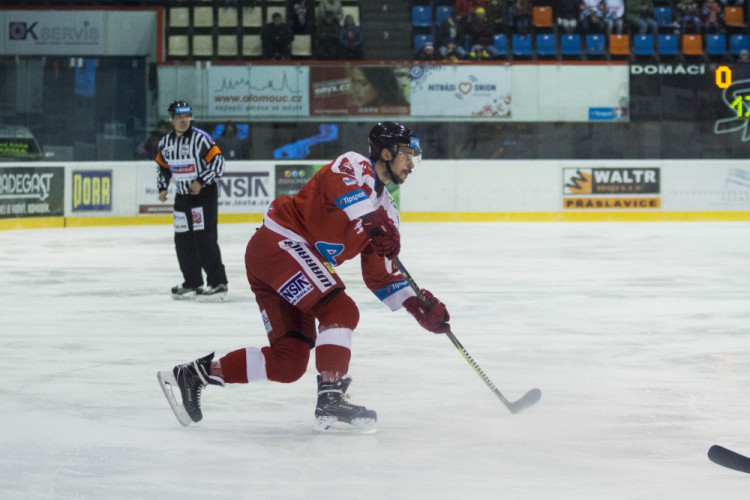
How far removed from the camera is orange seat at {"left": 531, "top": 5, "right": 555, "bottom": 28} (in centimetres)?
1644

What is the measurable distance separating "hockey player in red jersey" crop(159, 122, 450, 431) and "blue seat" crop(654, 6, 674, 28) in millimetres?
14475

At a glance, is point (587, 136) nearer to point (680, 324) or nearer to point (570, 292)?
point (570, 292)

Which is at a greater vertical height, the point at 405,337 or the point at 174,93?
the point at 174,93

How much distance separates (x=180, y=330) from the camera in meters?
5.61

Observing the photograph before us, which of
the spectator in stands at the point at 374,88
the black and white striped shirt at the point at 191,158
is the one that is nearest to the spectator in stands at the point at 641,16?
the spectator in stands at the point at 374,88

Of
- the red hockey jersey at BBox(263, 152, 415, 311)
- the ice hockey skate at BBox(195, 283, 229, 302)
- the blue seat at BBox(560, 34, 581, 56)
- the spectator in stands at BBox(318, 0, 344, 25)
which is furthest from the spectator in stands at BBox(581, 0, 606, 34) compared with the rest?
the red hockey jersey at BBox(263, 152, 415, 311)

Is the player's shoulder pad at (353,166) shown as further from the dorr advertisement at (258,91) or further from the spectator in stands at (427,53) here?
the spectator in stands at (427,53)

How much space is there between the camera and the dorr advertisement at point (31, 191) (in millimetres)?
12602

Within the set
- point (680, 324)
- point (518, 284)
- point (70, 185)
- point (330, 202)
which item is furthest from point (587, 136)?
point (330, 202)

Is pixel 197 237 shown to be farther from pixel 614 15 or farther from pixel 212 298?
pixel 614 15

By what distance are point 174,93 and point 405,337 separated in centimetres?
992

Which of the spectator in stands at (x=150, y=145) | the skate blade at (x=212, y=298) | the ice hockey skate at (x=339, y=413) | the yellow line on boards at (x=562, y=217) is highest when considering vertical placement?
the spectator in stands at (x=150, y=145)

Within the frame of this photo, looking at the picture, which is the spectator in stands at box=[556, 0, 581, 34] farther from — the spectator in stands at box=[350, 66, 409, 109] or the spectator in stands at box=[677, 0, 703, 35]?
the spectator in stands at box=[350, 66, 409, 109]

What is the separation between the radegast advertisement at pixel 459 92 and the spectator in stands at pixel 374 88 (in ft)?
0.75
